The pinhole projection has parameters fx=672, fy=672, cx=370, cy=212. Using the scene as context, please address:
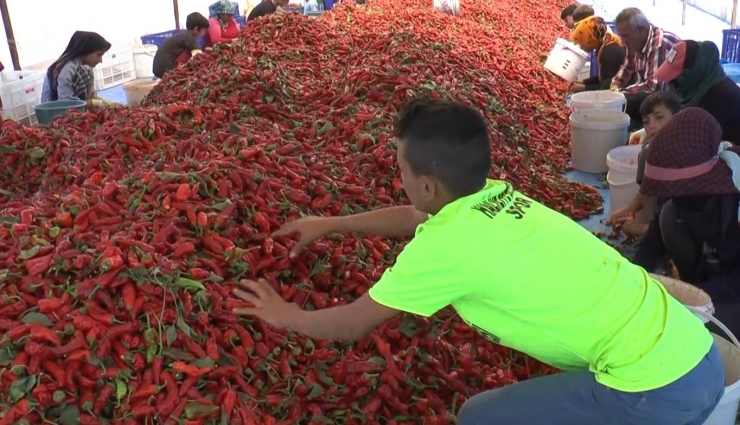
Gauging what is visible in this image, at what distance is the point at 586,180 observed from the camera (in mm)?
5598

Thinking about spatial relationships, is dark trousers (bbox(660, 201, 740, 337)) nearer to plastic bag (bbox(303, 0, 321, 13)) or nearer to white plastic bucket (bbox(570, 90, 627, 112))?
white plastic bucket (bbox(570, 90, 627, 112))

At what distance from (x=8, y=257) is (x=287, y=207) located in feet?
3.63

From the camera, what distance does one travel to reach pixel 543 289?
173 centimetres

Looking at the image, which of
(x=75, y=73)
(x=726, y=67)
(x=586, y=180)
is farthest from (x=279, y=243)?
(x=726, y=67)

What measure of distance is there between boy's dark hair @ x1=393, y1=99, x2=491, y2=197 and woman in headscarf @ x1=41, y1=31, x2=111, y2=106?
520 cm

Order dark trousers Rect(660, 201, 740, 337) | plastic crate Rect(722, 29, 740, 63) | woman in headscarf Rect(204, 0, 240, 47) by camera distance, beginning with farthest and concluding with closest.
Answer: plastic crate Rect(722, 29, 740, 63) → woman in headscarf Rect(204, 0, 240, 47) → dark trousers Rect(660, 201, 740, 337)

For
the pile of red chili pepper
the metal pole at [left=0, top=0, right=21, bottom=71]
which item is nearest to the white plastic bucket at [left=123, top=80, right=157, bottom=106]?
the metal pole at [left=0, top=0, right=21, bottom=71]

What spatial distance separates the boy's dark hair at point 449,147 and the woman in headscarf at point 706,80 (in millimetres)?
3447

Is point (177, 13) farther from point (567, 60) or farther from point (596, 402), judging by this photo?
point (596, 402)

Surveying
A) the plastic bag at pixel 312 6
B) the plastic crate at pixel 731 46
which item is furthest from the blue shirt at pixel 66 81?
the plastic crate at pixel 731 46

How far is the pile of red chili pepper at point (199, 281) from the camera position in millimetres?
2188

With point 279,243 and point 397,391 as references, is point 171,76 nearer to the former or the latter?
point 279,243

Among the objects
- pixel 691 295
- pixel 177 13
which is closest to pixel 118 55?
pixel 177 13

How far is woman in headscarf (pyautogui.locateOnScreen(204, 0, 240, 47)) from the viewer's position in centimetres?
845
